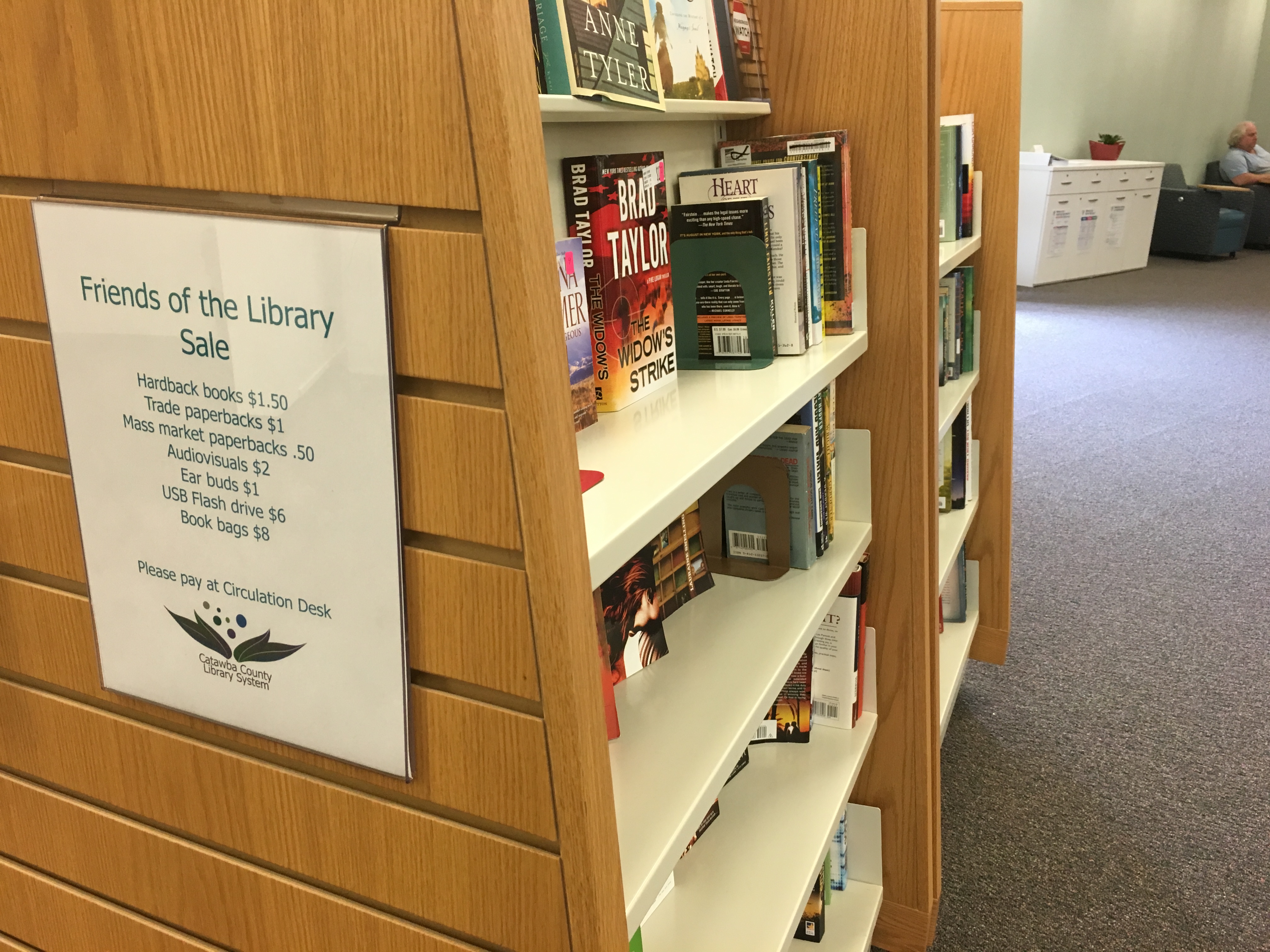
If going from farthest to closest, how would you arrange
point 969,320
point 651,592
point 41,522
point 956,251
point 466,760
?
point 969,320 → point 956,251 → point 651,592 → point 41,522 → point 466,760

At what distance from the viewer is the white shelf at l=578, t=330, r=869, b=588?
2.31 feet

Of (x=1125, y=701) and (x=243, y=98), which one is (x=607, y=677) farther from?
(x=1125, y=701)

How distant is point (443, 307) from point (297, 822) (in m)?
0.44

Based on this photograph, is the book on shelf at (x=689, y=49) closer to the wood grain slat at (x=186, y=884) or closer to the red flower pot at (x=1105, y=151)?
the wood grain slat at (x=186, y=884)

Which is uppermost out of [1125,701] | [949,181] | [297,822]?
[949,181]

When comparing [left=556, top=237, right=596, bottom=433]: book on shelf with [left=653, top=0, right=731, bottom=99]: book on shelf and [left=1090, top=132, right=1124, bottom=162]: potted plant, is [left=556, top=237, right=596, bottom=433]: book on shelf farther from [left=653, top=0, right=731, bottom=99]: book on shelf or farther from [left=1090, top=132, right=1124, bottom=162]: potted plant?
[left=1090, top=132, right=1124, bottom=162]: potted plant

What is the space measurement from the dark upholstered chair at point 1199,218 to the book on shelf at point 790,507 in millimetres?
8066

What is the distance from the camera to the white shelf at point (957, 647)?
6.47ft

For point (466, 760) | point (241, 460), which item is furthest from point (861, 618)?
point (241, 460)

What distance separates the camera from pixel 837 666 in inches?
56.4

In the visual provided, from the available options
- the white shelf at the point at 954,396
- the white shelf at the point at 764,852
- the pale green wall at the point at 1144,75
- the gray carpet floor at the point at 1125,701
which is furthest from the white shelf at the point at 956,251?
the pale green wall at the point at 1144,75

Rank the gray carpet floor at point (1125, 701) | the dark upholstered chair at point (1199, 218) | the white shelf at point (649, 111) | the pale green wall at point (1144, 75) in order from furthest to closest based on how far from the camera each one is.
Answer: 1. the dark upholstered chair at point (1199, 218)
2. the pale green wall at point (1144, 75)
3. the gray carpet floor at point (1125, 701)
4. the white shelf at point (649, 111)

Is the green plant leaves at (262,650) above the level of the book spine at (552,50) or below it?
below

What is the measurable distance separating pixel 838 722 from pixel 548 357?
1.08 meters
